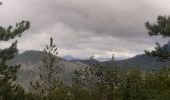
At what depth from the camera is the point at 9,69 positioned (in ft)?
122

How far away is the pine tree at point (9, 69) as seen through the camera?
35.4 metres

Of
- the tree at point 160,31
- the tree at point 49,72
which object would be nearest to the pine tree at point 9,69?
the tree at point 160,31

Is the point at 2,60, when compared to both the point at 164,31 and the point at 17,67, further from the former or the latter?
the point at 164,31

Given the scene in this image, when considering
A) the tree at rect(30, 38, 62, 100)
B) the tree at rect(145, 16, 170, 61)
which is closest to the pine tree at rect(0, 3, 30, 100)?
the tree at rect(145, 16, 170, 61)

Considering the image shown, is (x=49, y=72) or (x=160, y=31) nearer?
(x=160, y=31)

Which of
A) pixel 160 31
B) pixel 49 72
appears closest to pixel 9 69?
pixel 160 31

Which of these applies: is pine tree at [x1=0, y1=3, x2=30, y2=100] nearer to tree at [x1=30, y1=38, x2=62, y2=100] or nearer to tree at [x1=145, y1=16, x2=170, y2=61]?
tree at [x1=145, y1=16, x2=170, y2=61]

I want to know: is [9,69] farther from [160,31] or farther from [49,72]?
[49,72]

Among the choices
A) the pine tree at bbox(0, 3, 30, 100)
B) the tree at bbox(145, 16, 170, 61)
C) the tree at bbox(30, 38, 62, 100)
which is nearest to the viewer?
the pine tree at bbox(0, 3, 30, 100)

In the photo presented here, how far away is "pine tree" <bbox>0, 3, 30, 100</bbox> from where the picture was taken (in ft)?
116

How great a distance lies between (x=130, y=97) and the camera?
128 ft

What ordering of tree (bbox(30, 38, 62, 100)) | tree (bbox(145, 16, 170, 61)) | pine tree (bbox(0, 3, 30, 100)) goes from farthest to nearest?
tree (bbox(30, 38, 62, 100)) < tree (bbox(145, 16, 170, 61)) < pine tree (bbox(0, 3, 30, 100))

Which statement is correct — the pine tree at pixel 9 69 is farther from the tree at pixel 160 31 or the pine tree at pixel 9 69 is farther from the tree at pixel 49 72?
the tree at pixel 49 72

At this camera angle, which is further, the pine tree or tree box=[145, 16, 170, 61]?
tree box=[145, 16, 170, 61]
